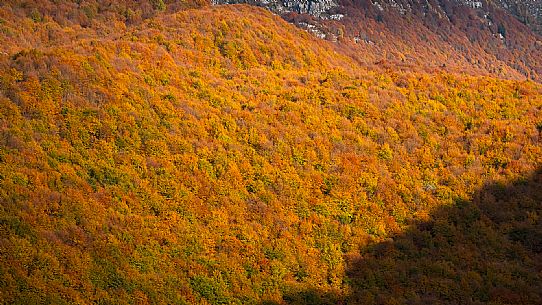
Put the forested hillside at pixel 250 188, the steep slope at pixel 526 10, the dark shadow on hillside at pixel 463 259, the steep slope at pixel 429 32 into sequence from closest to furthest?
1. the forested hillside at pixel 250 188
2. the dark shadow on hillside at pixel 463 259
3. the steep slope at pixel 429 32
4. the steep slope at pixel 526 10

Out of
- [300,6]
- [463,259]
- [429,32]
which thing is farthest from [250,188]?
[429,32]

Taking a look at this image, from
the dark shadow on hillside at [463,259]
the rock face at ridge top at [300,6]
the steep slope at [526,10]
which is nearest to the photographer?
the dark shadow on hillside at [463,259]

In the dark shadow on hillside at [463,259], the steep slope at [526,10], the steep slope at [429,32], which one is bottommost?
the dark shadow on hillside at [463,259]

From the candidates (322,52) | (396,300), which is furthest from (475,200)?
(322,52)

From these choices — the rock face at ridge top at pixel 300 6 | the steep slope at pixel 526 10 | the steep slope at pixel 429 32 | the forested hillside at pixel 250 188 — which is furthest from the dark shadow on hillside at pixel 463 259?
the steep slope at pixel 526 10

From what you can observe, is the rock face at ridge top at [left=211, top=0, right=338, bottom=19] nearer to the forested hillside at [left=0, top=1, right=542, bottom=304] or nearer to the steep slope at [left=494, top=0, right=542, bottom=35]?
the forested hillside at [left=0, top=1, right=542, bottom=304]

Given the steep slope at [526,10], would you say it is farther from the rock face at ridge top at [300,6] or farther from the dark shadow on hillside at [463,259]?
the dark shadow on hillside at [463,259]

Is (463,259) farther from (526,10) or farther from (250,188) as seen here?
(526,10)
